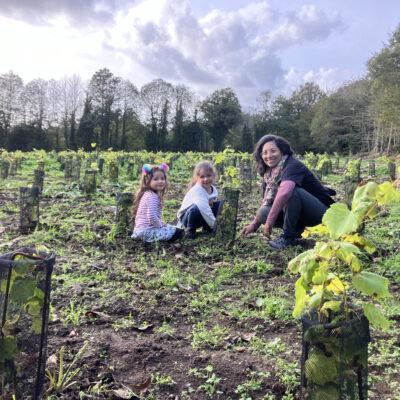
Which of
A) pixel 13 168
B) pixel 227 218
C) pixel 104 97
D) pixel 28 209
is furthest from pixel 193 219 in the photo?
pixel 104 97

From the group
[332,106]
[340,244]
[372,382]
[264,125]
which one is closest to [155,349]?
[372,382]

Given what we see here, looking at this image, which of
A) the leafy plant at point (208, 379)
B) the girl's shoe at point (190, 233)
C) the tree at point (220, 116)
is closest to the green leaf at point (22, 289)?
the leafy plant at point (208, 379)

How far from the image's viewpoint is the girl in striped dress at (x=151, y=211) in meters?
4.87

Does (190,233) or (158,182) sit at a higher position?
(158,182)

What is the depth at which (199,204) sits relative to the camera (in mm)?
5023

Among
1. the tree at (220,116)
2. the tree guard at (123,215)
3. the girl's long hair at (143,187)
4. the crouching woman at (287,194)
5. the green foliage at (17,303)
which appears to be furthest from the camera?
the tree at (220,116)

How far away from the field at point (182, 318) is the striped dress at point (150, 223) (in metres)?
0.13

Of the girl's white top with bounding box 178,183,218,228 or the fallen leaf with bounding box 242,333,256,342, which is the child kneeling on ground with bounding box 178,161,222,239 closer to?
the girl's white top with bounding box 178,183,218,228

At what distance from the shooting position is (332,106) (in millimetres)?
42031

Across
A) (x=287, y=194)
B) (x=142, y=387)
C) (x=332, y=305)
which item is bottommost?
(x=142, y=387)

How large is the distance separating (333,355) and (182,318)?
5.14 ft

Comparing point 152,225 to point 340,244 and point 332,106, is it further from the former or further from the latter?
point 332,106

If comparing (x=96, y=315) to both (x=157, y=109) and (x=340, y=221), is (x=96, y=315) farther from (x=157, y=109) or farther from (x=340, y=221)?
(x=157, y=109)

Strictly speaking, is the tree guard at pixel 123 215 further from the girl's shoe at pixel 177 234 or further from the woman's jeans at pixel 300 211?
the woman's jeans at pixel 300 211
